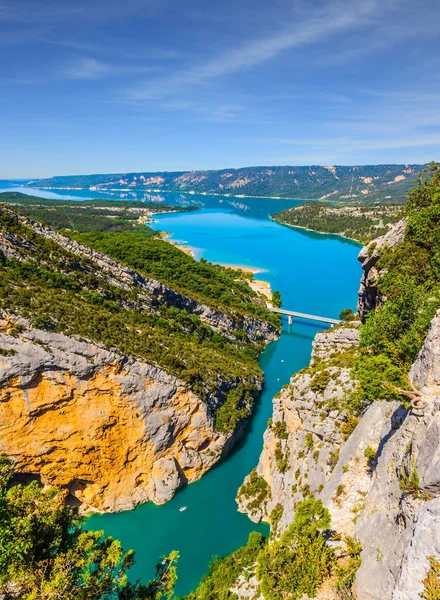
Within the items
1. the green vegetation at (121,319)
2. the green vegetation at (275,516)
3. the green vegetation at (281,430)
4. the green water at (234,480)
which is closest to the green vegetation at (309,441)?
the green vegetation at (281,430)

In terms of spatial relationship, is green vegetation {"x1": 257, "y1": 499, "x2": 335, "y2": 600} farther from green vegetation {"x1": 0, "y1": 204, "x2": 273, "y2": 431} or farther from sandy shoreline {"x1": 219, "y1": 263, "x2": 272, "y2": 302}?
sandy shoreline {"x1": 219, "y1": 263, "x2": 272, "y2": 302}

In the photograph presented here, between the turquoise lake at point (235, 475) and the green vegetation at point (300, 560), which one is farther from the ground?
the green vegetation at point (300, 560)

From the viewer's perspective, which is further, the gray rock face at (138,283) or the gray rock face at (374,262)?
the gray rock face at (138,283)

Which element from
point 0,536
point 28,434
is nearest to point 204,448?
point 28,434

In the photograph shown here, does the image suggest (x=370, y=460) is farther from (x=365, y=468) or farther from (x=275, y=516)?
(x=275, y=516)

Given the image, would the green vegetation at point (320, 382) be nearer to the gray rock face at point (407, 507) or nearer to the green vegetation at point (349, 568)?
the gray rock face at point (407, 507)

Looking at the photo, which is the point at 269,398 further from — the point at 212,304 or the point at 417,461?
the point at 417,461

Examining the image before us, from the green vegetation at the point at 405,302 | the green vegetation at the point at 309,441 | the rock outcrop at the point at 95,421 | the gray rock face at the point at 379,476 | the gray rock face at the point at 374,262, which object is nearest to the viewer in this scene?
the gray rock face at the point at 379,476
